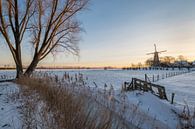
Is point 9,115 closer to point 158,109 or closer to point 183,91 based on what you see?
point 158,109

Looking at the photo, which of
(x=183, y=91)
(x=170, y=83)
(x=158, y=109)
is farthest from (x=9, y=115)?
(x=170, y=83)

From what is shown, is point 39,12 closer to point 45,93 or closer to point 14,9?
point 14,9

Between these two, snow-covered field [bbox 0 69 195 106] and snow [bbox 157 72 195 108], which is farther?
snow-covered field [bbox 0 69 195 106]

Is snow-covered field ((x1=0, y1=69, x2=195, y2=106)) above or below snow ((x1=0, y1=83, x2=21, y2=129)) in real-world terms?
below

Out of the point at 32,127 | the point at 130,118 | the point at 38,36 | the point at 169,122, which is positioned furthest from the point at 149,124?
the point at 38,36

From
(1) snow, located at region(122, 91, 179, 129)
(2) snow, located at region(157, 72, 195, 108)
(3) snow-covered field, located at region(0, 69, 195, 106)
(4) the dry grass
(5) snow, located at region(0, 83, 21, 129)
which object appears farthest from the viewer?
(3) snow-covered field, located at region(0, 69, 195, 106)

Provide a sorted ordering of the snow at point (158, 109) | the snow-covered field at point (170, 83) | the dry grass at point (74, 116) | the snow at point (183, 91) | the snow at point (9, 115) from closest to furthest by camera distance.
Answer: the dry grass at point (74, 116), the snow at point (9, 115), the snow at point (158, 109), the snow at point (183, 91), the snow-covered field at point (170, 83)

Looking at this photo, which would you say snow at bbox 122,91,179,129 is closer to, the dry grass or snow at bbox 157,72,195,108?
snow at bbox 157,72,195,108

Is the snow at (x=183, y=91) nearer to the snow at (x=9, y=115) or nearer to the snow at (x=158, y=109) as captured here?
the snow at (x=158, y=109)

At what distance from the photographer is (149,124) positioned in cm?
566

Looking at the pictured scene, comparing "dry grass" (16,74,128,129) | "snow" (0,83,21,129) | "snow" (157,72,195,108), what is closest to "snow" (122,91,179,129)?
"snow" (157,72,195,108)

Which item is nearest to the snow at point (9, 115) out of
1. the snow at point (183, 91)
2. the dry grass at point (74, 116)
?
the dry grass at point (74, 116)

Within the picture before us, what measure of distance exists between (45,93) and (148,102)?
16.3 ft

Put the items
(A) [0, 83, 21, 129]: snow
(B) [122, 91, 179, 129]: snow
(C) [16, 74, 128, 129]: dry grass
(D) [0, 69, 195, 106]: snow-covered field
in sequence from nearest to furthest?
(C) [16, 74, 128, 129]: dry grass → (A) [0, 83, 21, 129]: snow → (B) [122, 91, 179, 129]: snow → (D) [0, 69, 195, 106]: snow-covered field
